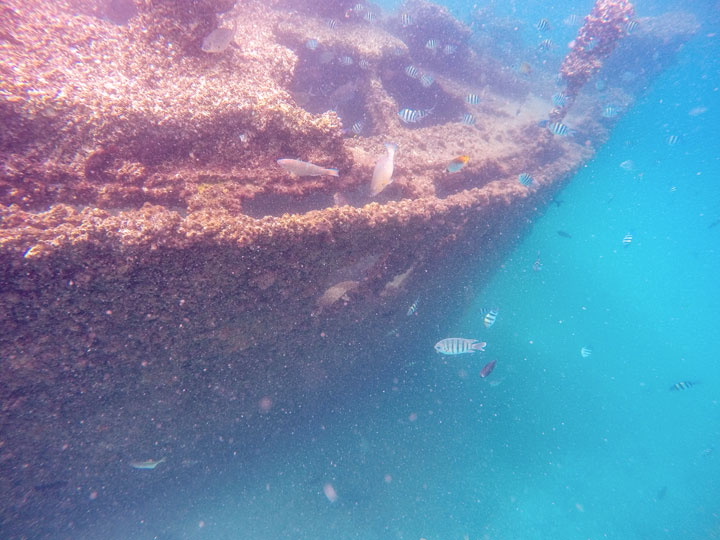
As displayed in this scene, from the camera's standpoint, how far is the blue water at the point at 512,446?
865 centimetres

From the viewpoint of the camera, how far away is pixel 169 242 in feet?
10.1

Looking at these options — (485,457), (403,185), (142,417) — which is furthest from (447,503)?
(403,185)

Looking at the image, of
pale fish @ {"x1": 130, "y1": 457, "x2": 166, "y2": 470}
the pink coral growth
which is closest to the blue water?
pale fish @ {"x1": 130, "y1": 457, "x2": 166, "y2": 470}

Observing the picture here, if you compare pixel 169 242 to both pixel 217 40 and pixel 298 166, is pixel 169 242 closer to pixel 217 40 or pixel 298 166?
pixel 298 166

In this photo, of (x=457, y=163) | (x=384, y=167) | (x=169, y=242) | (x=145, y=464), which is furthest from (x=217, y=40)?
(x=145, y=464)

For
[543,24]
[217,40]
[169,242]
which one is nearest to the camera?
[169,242]

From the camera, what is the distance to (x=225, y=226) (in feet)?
10.8

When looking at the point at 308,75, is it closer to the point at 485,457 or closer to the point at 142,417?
the point at 142,417

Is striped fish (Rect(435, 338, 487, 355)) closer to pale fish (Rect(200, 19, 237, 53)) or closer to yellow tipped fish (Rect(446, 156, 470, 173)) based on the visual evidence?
yellow tipped fish (Rect(446, 156, 470, 173))

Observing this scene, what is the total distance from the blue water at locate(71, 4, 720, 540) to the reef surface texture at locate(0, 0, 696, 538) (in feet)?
8.94

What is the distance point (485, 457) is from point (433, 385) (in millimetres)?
3540

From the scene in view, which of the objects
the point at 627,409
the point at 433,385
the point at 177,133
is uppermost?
the point at 177,133

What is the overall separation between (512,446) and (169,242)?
15.0 meters

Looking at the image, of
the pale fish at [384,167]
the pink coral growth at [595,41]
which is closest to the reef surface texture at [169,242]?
the pale fish at [384,167]
